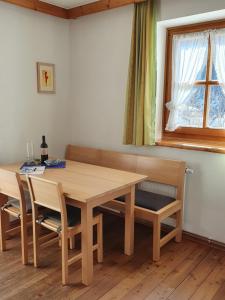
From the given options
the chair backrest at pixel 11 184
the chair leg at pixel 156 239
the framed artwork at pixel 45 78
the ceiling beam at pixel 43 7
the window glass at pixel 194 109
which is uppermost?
the ceiling beam at pixel 43 7

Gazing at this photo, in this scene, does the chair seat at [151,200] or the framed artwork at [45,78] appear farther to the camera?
the framed artwork at [45,78]

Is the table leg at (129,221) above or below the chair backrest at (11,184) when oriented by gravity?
below

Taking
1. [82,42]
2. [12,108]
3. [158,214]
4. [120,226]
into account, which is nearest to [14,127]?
[12,108]

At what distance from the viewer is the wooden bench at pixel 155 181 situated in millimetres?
2541

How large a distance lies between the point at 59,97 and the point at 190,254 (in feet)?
8.00

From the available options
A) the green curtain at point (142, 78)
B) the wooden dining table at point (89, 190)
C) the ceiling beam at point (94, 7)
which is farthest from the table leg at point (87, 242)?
the ceiling beam at point (94, 7)

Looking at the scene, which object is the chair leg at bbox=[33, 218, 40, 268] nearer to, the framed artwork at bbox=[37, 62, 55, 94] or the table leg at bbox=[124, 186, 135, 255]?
the table leg at bbox=[124, 186, 135, 255]

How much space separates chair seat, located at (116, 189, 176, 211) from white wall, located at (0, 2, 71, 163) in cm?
139

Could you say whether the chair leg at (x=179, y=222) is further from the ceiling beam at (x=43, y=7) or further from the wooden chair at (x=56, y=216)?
the ceiling beam at (x=43, y=7)

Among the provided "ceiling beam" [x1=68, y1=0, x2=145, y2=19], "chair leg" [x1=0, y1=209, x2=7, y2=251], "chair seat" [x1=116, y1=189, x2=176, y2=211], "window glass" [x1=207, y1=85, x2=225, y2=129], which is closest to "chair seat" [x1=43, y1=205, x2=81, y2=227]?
"chair leg" [x1=0, y1=209, x2=7, y2=251]

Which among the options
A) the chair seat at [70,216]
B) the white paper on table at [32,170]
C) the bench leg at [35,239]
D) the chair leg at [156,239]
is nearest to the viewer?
the chair seat at [70,216]

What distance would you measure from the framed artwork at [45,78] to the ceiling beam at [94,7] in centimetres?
70

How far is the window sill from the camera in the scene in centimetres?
270

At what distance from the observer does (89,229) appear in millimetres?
2125
